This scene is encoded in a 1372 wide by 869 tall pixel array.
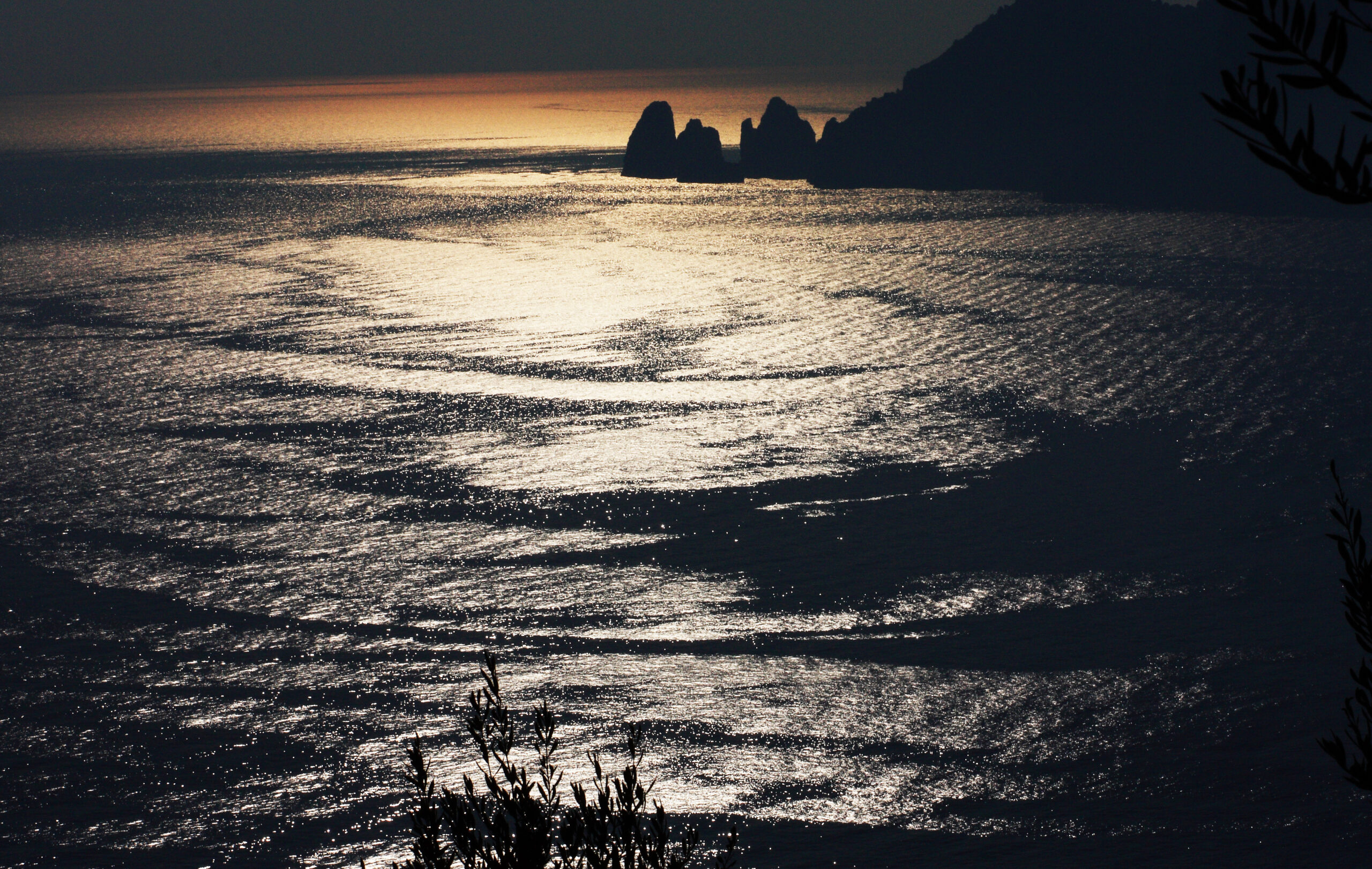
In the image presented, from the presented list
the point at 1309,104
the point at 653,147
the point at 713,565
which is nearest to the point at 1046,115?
the point at 653,147

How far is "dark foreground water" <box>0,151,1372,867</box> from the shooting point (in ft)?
59.1

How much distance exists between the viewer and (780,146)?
170875 millimetres

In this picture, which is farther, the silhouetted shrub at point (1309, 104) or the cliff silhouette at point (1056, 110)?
the cliff silhouette at point (1056, 110)

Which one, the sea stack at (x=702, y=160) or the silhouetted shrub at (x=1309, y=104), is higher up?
the sea stack at (x=702, y=160)

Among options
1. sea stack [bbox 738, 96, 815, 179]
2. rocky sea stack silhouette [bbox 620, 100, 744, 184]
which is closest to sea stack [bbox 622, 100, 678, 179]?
rocky sea stack silhouette [bbox 620, 100, 744, 184]

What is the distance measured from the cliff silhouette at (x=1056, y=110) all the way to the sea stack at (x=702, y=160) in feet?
44.9

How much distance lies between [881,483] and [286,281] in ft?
172

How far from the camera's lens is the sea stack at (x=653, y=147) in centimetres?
17288

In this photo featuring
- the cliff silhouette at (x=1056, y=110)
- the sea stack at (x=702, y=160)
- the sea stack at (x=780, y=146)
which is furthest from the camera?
the sea stack at (x=780, y=146)

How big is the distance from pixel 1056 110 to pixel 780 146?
41.8 m

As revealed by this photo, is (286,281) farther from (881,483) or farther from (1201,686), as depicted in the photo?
(1201,686)

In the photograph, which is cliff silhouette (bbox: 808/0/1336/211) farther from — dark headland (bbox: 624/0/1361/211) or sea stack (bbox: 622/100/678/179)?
sea stack (bbox: 622/100/678/179)

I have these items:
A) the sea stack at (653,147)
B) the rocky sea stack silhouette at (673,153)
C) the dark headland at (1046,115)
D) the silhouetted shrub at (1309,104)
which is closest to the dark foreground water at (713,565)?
the silhouetted shrub at (1309,104)

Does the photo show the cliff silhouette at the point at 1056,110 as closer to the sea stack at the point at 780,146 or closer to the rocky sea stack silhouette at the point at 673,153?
the sea stack at the point at 780,146
